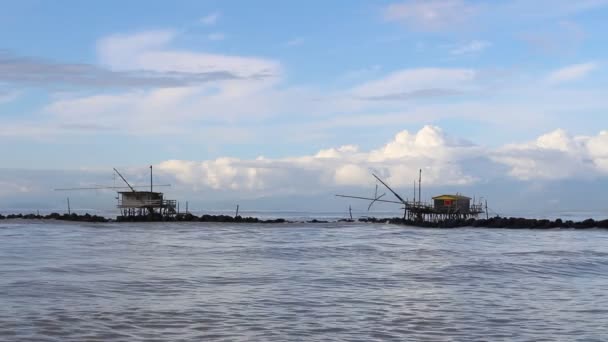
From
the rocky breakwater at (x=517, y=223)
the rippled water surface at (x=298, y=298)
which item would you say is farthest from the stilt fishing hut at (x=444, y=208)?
the rippled water surface at (x=298, y=298)

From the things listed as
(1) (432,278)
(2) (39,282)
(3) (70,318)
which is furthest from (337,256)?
(3) (70,318)

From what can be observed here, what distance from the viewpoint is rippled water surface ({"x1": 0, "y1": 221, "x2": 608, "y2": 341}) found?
15062mm

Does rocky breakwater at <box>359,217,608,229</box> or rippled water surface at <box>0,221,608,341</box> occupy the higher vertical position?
rocky breakwater at <box>359,217,608,229</box>

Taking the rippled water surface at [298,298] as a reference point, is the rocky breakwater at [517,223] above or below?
above

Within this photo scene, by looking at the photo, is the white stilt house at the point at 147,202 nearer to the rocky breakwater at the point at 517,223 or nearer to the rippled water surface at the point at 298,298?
the rocky breakwater at the point at 517,223

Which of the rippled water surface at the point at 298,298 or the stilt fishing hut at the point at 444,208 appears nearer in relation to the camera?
the rippled water surface at the point at 298,298

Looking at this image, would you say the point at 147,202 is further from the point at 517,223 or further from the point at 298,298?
the point at 298,298

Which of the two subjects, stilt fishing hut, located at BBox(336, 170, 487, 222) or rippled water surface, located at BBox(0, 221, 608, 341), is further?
stilt fishing hut, located at BBox(336, 170, 487, 222)

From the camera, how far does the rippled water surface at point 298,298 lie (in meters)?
15.1

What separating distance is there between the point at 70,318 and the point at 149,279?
8.29 metres

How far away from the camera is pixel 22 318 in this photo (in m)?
16.1

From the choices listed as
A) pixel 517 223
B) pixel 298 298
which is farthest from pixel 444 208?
pixel 298 298

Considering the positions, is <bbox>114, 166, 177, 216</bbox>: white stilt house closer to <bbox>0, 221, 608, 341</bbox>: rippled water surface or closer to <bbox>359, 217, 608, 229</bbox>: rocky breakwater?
<bbox>359, 217, 608, 229</bbox>: rocky breakwater

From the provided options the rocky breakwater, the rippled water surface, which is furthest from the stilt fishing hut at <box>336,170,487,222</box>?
the rippled water surface
